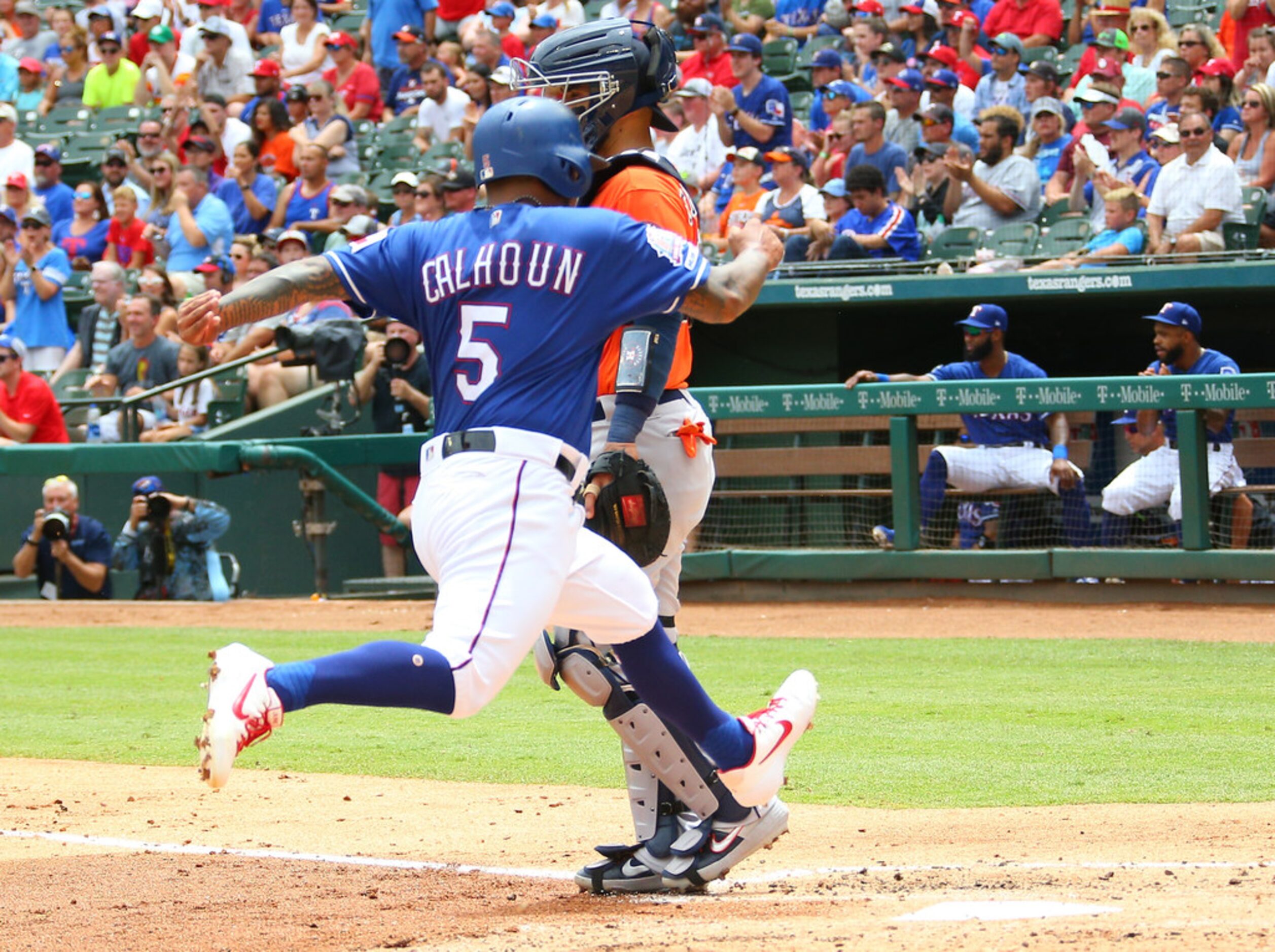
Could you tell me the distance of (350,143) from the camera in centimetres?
1498

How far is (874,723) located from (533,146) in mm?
3526

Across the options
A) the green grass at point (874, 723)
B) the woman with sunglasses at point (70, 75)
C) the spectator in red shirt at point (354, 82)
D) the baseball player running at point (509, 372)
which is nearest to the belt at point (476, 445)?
the baseball player running at point (509, 372)

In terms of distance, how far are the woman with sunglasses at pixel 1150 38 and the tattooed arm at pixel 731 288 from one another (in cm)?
913

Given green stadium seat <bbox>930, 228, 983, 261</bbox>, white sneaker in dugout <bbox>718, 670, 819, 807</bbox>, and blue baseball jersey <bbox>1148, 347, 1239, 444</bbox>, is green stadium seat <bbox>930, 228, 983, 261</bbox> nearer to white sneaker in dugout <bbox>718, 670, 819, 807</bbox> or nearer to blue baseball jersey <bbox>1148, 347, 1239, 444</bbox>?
blue baseball jersey <bbox>1148, 347, 1239, 444</bbox>

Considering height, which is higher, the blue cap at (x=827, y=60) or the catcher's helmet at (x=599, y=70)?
the blue cap at (x=827, y=60)

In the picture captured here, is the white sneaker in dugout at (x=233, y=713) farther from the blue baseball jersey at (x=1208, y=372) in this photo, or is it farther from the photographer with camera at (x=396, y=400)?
the photographer with camera at (x=396, y=400)

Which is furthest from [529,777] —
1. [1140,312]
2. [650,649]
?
[1140,312]

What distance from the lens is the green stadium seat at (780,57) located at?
1462 cm

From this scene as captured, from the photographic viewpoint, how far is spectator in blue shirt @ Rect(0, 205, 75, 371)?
1434 centimetres

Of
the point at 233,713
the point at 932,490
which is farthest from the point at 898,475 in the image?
the point at 233,713

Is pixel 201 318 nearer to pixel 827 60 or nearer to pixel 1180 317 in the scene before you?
pixel 1180 317

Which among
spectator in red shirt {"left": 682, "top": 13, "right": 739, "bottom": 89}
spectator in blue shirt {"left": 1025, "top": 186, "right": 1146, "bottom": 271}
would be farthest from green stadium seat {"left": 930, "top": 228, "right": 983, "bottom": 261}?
spectator in red shirt {"left": 682, "top": 13, "right": 739, "bottom": 89}

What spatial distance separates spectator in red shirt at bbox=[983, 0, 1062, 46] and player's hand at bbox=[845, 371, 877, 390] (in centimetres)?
432

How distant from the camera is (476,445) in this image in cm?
325
